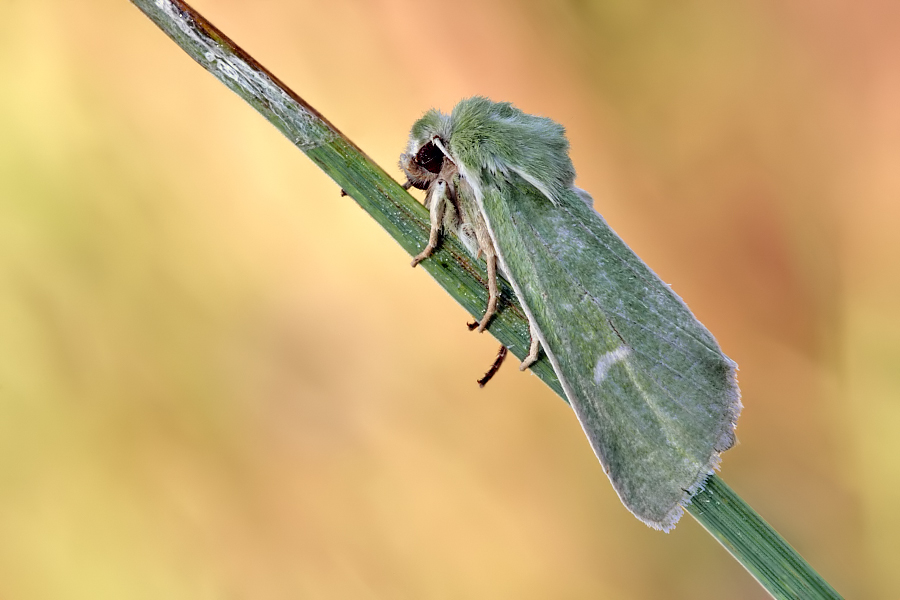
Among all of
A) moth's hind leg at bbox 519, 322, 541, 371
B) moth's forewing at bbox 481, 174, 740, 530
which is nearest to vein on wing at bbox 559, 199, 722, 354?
moth's forewing at bbox 481, 174, 740, 530

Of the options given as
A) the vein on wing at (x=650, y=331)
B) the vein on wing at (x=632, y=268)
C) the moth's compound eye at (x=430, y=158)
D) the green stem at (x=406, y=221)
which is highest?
the vein on wing at (x=632, y=268)

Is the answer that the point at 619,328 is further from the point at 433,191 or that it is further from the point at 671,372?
the point at 433,191

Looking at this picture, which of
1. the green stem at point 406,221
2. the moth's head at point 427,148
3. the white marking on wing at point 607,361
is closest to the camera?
the green stem at point 406,221

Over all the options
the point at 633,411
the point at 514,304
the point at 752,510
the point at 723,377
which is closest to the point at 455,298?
the point at 514,304

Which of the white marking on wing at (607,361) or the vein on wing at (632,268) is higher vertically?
the vein on wing at (632,268)

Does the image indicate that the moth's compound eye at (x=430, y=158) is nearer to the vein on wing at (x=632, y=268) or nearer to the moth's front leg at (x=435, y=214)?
the moth's front leg at (x=435, y=214)

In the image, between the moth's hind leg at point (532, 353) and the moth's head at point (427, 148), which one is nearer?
the moth's hind leg at point (532, 353)

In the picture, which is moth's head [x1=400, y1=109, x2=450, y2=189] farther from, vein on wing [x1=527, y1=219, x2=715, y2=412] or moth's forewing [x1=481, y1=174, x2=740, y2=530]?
vein on wing [x1=527, y1=219, x2=715, y2=412]

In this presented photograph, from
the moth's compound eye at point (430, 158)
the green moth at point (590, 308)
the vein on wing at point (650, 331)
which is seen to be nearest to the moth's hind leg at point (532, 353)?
the green moth at point (590, 308)

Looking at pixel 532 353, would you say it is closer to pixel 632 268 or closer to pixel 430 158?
pixel 632 268
